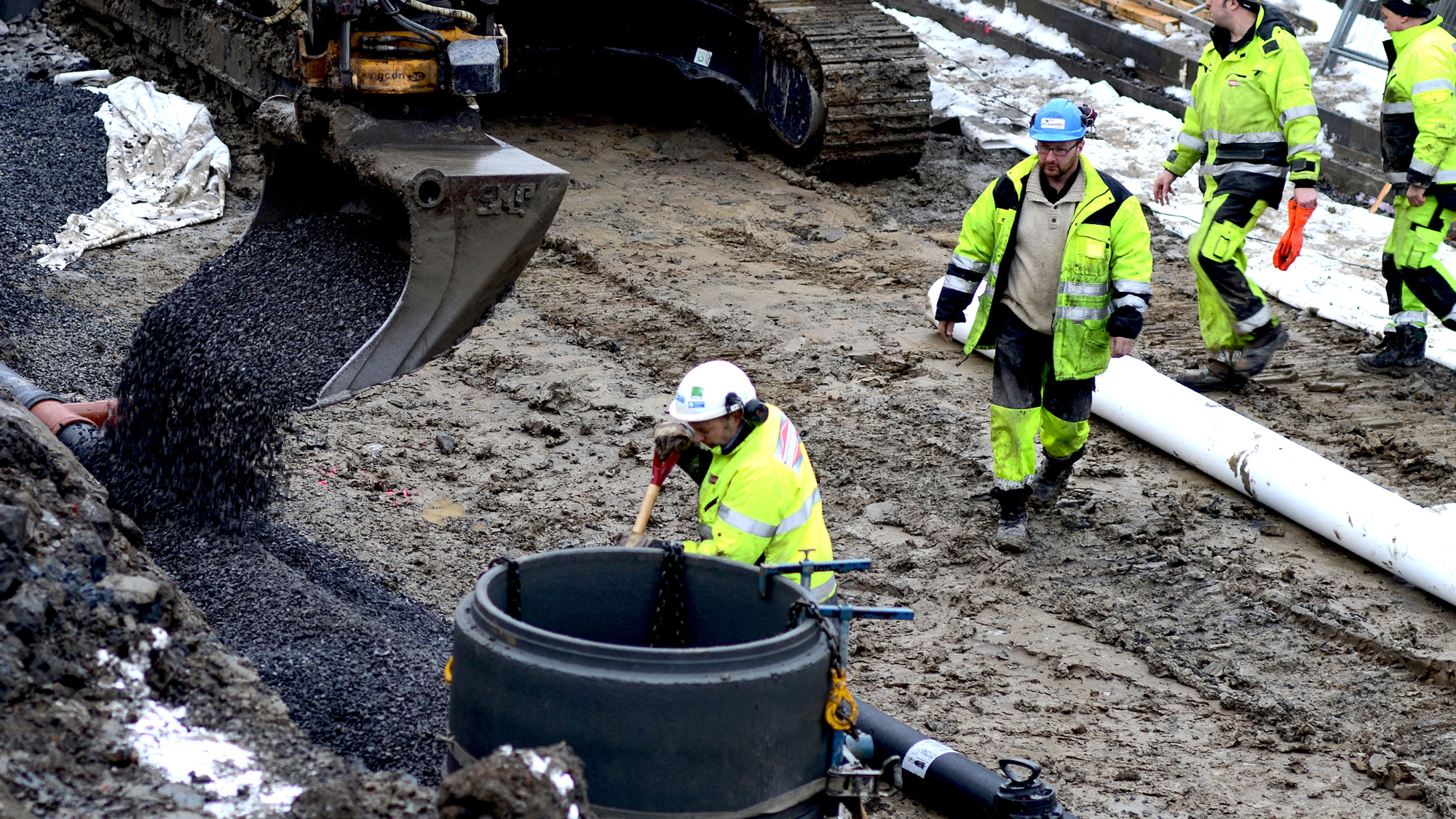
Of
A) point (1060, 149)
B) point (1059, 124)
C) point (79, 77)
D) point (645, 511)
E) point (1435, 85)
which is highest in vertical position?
point (1435, 85)

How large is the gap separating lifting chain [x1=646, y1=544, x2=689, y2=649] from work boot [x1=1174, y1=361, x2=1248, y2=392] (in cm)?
457

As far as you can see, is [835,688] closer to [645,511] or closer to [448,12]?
[645,511]

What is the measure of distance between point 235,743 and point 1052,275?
3693mm

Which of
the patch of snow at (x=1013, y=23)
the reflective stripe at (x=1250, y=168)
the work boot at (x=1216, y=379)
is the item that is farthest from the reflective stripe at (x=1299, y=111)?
the patch of snow at (x=1013, y=23)

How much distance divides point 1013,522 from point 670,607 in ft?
8.89

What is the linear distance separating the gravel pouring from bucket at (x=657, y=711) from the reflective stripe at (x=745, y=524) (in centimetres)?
65

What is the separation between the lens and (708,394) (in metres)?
3.78

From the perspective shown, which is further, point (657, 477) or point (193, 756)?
point (657, 477)

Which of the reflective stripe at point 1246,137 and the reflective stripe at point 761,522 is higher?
the reflective stripe at point 1246,137

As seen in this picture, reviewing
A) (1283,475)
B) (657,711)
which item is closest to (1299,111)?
(1283,475)

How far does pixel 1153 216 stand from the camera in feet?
32.7

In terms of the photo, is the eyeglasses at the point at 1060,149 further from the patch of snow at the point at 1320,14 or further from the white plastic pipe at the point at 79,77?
the white plastic pipe at the point at 79,77

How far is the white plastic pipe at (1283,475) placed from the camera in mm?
5305

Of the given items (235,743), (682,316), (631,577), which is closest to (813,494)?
(631,577)
